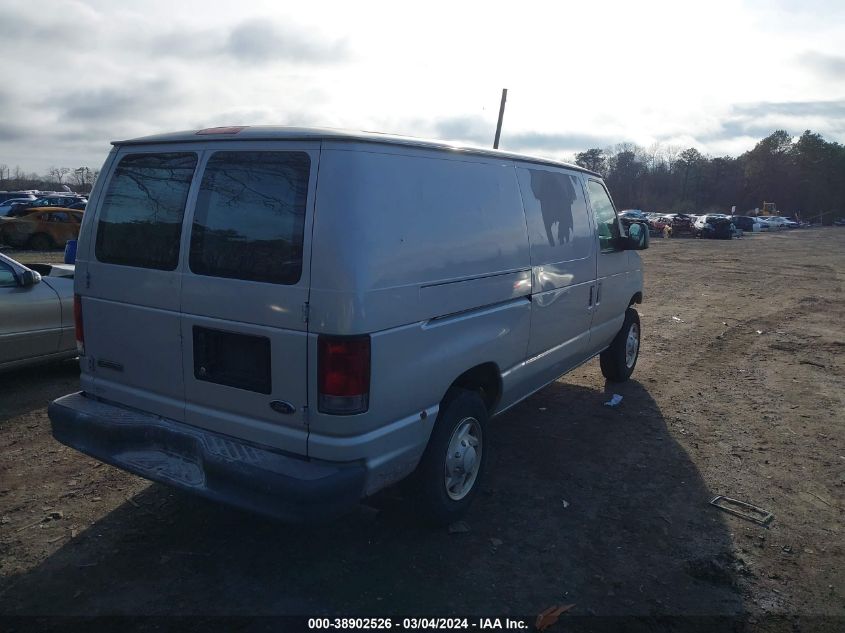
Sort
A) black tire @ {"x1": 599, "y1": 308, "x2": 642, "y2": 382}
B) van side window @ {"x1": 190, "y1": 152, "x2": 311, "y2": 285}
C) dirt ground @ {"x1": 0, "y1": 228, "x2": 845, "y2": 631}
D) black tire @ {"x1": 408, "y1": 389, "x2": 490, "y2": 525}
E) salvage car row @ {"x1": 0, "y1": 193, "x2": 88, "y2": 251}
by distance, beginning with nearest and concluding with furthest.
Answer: van side window @ {"x1": 190, "y1": 152, "x2": 311, "y2": 285} → dirt ground @ {"x1": 0, "y1": 228, "x2": 845, "y2": 631} → black tire @ {"x1": 408, "y1": 389, "x2": 490, "y2": 525} → black tire @ {"x1": 599, "y1": 308, "x2": 642, "y2": 382} → salvage car row @ {"x1": 0, "y1": 193, "x2": 88, "y2": 251}

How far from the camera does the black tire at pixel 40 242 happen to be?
65.9ft

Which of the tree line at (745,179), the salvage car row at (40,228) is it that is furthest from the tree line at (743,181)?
the salvage car row at (40,228)

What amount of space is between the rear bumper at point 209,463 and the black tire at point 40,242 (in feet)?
63.7

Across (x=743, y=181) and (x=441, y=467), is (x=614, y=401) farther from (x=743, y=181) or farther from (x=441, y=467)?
(x=743, y=181)

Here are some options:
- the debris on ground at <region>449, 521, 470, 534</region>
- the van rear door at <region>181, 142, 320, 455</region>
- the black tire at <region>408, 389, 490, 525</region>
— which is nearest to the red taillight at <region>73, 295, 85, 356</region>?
the van rear door at <region>181, 142, 320, 455</region>

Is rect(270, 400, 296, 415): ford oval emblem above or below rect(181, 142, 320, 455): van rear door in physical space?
below

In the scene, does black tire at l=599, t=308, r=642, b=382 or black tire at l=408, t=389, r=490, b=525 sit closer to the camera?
black tire at l=408, t=389, r=490, b=525

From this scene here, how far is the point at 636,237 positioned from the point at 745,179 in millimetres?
94475

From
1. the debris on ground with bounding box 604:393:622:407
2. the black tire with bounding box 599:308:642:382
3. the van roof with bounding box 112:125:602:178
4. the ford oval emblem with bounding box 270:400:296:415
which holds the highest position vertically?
the van roof with bounding box 112:125:602:178

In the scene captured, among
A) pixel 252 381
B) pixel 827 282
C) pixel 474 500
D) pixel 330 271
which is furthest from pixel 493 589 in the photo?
pixel 827 282

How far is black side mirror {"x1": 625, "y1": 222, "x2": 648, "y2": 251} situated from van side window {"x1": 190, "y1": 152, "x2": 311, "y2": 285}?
403cm

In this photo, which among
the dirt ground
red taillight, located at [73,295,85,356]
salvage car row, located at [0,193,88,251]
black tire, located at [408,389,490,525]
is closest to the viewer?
the dirt ground

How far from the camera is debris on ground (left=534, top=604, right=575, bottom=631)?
3.04 meters

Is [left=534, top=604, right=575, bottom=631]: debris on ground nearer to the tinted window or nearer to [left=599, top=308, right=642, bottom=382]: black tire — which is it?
the tinted window
